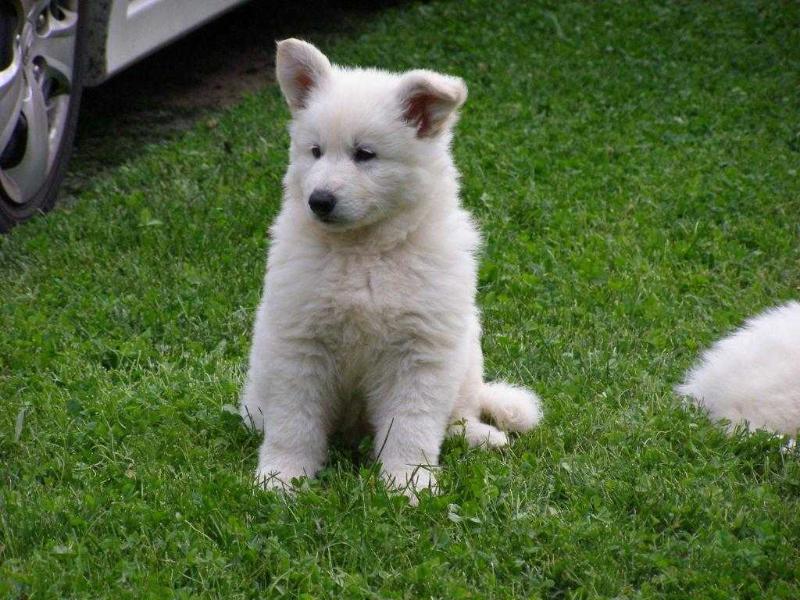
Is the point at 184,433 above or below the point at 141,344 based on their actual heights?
above

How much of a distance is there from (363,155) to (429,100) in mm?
293

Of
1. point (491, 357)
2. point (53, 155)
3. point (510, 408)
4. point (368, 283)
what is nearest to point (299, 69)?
point (368, 283)

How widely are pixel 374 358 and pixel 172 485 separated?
78 centimetres

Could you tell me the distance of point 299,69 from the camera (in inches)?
156

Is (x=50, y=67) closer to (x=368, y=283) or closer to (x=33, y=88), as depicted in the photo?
(x=33, y=88)

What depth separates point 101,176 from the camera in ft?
22.7

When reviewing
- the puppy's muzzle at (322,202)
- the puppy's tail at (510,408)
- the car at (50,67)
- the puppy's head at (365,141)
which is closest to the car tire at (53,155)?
the car at (50,67)

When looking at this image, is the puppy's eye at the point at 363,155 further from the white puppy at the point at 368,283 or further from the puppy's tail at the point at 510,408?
the puppy's tail at the point at 510,408

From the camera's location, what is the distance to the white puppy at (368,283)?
3771 mm

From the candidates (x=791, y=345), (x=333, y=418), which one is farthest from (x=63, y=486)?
(x=791, y=345)

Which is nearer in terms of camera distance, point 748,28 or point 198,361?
point 198,361

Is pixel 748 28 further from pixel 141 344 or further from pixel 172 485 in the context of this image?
pixel 172 485

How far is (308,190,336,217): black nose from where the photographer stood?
145 inches

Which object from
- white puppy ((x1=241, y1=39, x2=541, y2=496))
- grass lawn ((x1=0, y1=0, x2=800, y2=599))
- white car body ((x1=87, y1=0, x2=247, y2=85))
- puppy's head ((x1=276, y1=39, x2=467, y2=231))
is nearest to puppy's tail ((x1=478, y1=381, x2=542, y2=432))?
grass lawn ((x1=0, y1=0, x2=800, y2=599))
